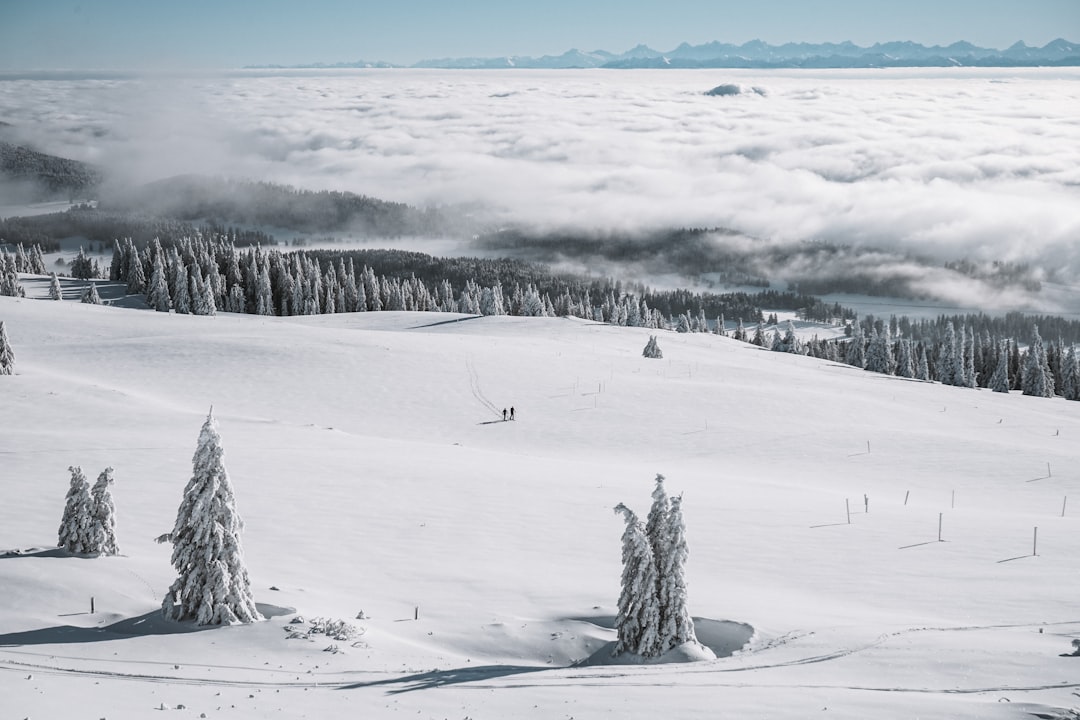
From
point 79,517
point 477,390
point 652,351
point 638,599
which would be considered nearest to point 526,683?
point 638,599

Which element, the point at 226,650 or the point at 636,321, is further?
the point at 636,321

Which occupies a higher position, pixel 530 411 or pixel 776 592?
pixel 530 411

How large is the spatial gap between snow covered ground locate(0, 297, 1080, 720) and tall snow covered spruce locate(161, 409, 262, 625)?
62 centimetres

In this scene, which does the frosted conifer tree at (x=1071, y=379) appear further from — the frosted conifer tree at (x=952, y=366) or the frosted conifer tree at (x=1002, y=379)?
the frosted conifer tree at (x=1002, y=379)

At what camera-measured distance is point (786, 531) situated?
30.1m

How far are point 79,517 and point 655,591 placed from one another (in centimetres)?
1559

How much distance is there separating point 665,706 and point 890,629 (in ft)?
25.6

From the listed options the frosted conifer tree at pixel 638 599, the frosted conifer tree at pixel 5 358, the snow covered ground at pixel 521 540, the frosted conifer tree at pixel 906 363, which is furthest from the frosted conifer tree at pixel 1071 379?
the frosted conifer tree at pixel 5 358

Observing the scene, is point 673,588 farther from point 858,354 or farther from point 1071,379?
point 858,354

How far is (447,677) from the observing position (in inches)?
673

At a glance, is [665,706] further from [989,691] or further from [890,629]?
[890,629]

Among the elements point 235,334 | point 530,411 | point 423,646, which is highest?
point 235,334

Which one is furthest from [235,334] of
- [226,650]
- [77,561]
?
[226,650]

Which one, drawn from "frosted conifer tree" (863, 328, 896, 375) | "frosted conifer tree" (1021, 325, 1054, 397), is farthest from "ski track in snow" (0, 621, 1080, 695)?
"frosted conifer tree" (863, 328, 896, 375)
